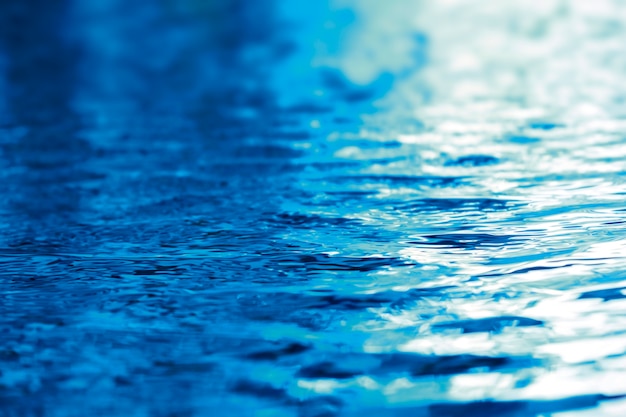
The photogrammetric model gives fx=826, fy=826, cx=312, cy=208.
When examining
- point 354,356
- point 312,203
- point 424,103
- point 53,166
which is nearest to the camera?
point 354,356

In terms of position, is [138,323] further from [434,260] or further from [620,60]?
[620,60]

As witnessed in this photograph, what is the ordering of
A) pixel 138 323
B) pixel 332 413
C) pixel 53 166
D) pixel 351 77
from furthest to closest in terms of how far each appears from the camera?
pixel 351 77 → pixel 53 166 → pixel 138 323 → pixel 332 413

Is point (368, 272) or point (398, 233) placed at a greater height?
point (398, 233)

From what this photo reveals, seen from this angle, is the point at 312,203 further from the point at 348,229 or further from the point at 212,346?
the point at 212,346

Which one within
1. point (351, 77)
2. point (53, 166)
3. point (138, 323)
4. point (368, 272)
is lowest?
point (138, 323)

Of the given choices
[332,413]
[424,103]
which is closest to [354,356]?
[332,413]

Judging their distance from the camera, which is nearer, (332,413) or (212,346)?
(332,413)

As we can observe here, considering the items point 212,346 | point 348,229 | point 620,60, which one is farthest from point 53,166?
point 620,60
